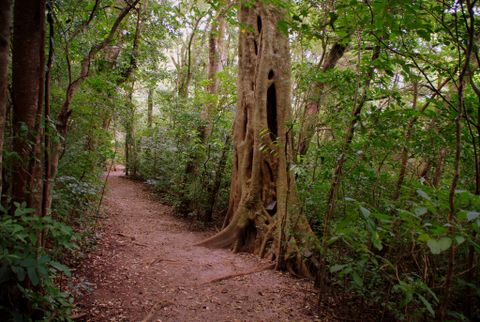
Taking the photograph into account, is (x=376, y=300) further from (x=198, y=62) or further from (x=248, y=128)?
(x=198, y=62)

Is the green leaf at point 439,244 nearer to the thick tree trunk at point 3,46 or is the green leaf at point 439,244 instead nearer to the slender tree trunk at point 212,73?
the thick tree trunk at point 3,46

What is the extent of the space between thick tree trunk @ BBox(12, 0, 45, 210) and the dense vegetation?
11 millimetres

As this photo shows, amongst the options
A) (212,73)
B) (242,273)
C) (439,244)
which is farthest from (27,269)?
(212,73)

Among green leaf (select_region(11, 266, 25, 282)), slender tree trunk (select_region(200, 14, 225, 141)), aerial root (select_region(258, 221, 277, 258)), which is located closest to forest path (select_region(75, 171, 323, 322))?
aerial root (select_region(258, 221, 277, 258))

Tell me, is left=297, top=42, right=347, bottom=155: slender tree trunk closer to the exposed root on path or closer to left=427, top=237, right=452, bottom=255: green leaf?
the exposed root on path

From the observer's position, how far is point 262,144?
19.9 ft

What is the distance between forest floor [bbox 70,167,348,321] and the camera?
11.3 feet

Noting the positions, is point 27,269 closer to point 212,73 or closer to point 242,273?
point 242,273

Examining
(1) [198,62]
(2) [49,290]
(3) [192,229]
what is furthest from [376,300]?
(1) [198,62]

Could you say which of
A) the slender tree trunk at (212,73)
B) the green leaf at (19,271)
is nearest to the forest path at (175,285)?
the green leaf at (19,271)

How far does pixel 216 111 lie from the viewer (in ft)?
28.4

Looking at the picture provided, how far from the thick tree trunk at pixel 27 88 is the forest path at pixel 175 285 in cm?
124

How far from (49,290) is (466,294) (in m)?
3.43

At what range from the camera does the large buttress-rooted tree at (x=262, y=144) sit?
5.78 m
